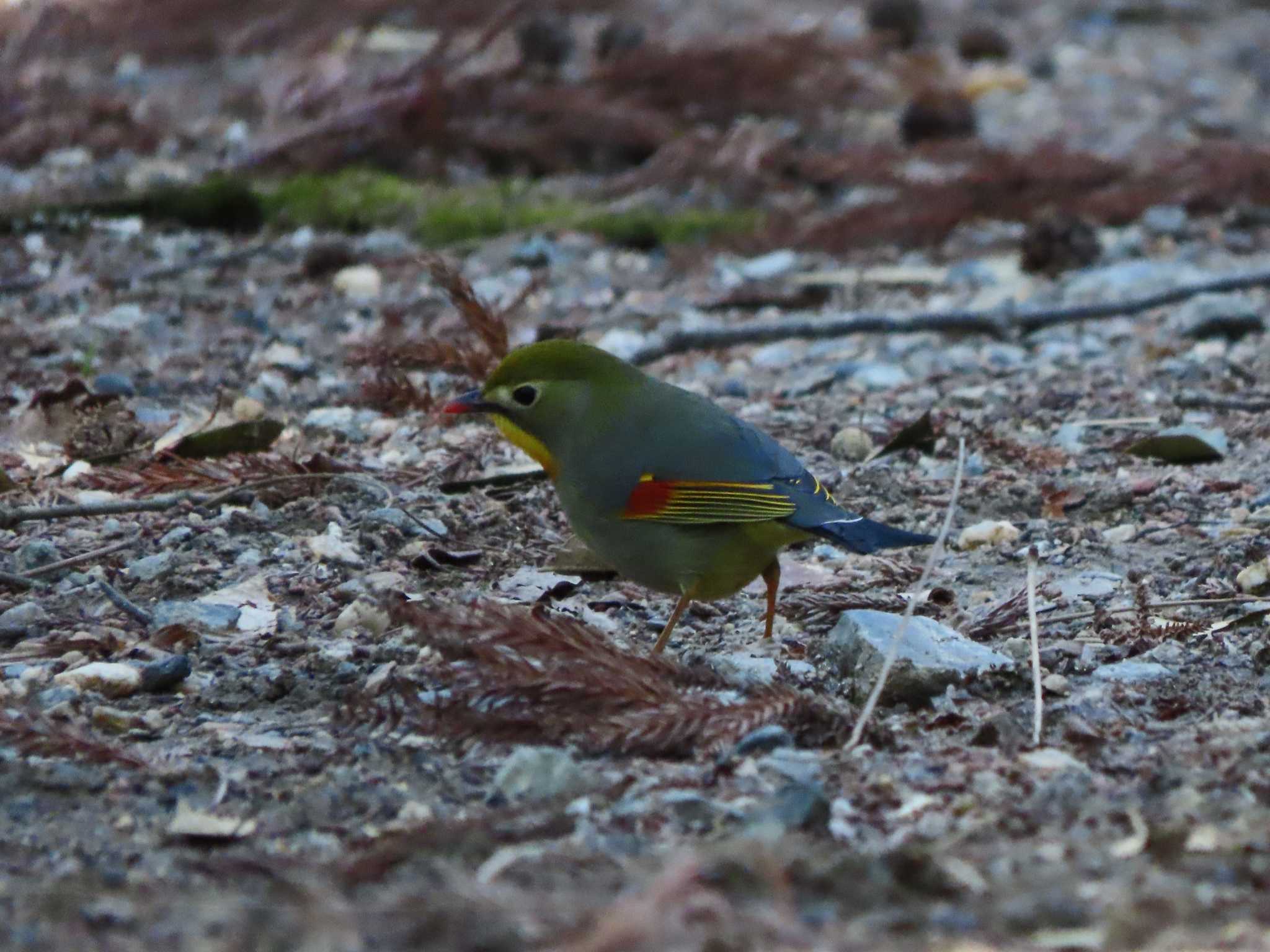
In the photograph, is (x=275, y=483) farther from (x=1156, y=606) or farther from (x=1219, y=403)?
(x=1219, y=403)

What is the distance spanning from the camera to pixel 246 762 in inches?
119

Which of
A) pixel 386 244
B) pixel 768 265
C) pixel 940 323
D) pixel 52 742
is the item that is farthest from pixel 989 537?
pixel 386 244

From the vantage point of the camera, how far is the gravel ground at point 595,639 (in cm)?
230

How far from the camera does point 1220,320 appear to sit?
6.73 m

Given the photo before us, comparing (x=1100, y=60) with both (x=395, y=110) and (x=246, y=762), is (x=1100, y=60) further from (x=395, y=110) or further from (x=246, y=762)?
(x=246, y=762)

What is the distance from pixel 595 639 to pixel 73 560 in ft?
4.91

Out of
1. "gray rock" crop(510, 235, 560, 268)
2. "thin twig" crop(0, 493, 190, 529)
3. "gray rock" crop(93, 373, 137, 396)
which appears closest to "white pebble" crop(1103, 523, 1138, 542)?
"thin twig" crop(0, 493, 190, 529)

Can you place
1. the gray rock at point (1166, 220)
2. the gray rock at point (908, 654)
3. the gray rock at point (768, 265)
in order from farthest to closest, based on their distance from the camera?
the gray rock at point (1166, 220), the gray rock at point (768, 265), the gray rock at point (908, 654)

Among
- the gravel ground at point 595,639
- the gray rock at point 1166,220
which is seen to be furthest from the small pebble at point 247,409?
the gray rock at point 1166,220

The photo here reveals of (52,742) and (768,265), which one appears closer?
(52,742)

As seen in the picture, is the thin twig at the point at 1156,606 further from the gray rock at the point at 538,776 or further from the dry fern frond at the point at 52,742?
the dry fern frond at the point at 52,742

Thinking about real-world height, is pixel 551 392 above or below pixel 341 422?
above

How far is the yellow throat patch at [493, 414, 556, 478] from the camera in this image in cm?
416

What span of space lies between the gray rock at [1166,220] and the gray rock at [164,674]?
642 centimetres
